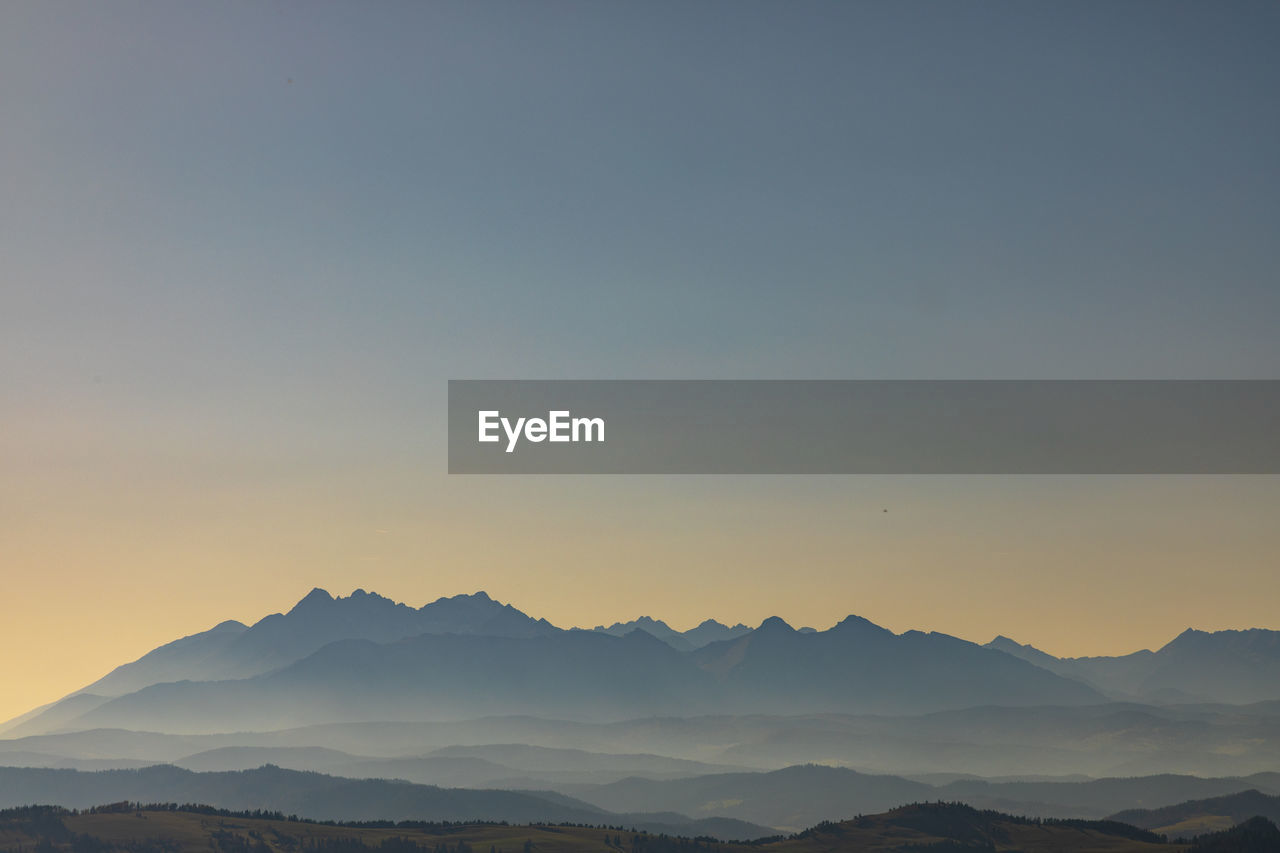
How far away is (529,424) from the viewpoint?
586 feet

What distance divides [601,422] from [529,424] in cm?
1057

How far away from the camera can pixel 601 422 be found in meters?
178
